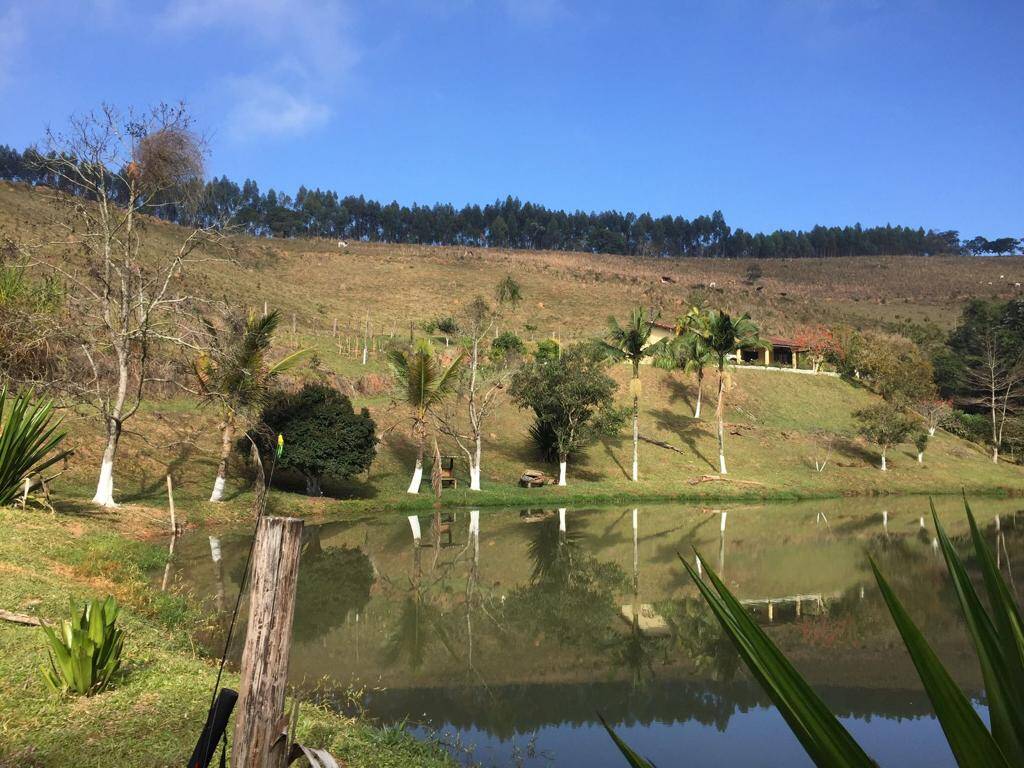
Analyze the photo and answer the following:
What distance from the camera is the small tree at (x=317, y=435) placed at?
81.7 feet

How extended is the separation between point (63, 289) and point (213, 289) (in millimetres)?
30099

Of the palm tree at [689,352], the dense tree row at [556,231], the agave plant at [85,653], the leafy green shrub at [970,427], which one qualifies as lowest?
the leafy green shrub at [970,427]

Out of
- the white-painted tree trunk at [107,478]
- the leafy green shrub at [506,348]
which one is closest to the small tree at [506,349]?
the leafy green shrub at [506,348]

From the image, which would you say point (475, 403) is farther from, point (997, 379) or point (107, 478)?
point (997, 379)

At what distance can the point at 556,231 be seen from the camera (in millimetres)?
143000

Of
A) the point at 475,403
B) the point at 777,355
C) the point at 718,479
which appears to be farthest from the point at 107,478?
the point at 777,355

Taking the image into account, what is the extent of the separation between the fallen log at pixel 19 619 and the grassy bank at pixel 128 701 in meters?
0.07

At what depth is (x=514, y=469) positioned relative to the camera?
34.7m

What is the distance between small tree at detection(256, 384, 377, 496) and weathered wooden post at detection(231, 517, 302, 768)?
2128cm

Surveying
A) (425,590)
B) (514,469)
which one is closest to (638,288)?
(514,469)

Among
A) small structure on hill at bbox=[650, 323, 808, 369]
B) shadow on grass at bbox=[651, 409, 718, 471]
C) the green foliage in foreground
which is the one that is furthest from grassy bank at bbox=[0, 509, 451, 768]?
small structure on hill at bbox=[650, 323, 808, 369]

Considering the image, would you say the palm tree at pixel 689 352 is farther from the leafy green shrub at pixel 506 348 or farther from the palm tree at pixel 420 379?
the palm tree at pixel 420 379

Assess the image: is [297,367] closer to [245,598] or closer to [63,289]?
[63,289]

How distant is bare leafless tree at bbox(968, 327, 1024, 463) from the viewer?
50.0 meters
